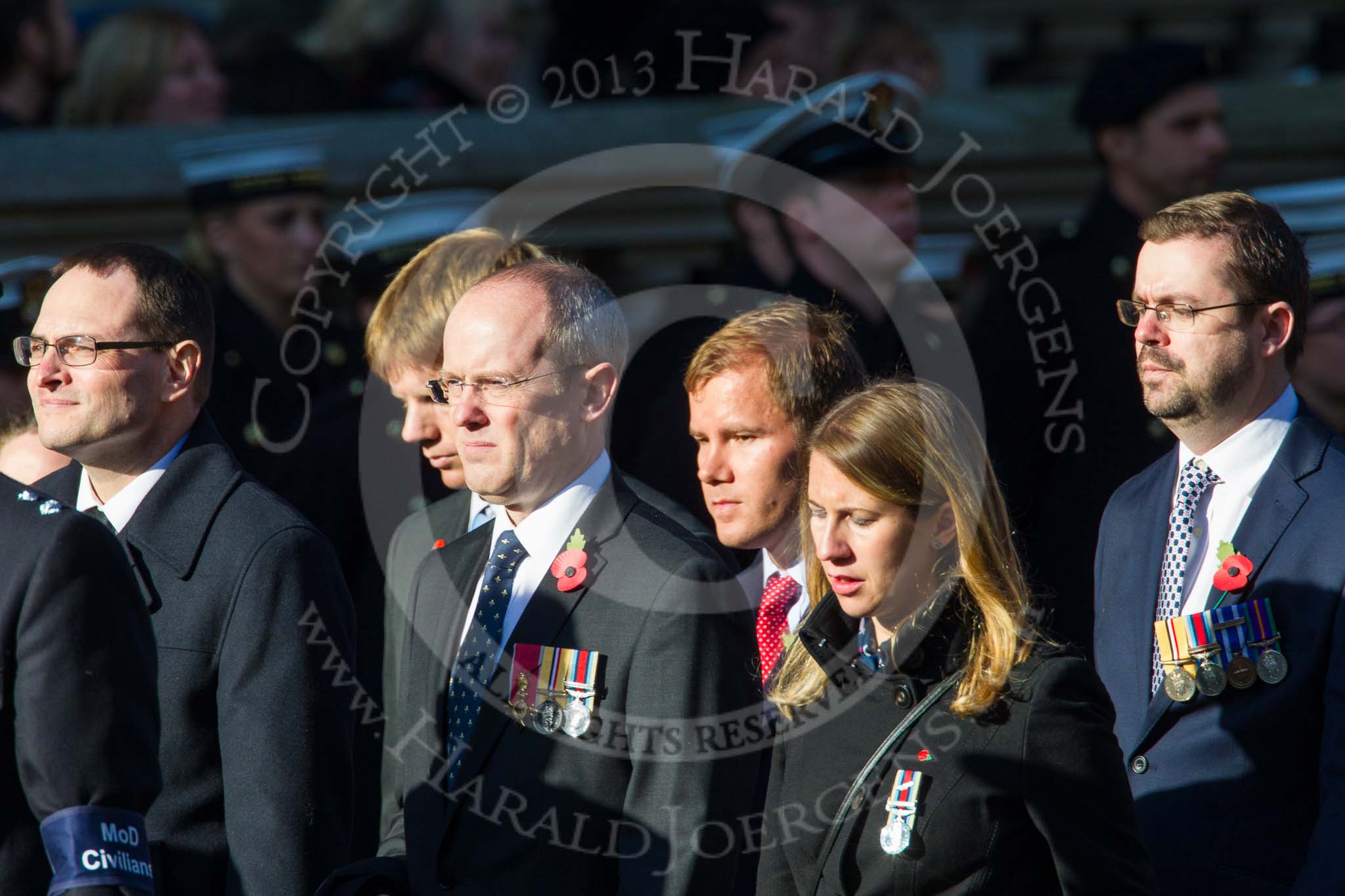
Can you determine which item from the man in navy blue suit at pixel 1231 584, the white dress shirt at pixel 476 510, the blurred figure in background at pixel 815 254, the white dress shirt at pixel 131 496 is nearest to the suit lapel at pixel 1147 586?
the man in navy blue suit at pixel 1231 584

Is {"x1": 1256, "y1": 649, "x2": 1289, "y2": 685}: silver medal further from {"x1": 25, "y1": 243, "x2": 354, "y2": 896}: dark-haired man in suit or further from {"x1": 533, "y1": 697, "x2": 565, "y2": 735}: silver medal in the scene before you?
{"x1": 25, "y1": 243, "x2": 354, "y2": 896}: dark-haired man in suit

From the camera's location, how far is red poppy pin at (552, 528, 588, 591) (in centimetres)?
360

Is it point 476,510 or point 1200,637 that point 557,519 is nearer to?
point 476,510

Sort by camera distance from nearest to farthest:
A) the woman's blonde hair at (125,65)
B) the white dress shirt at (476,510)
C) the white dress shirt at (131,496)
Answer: the white dress shirt at (131,496)
the white dress shirt at (476,510)
the woman's blonde hair at (125,65)

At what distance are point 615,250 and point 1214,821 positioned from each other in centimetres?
395

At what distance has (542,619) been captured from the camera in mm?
3611

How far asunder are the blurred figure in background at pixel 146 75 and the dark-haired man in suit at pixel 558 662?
377 centimetres

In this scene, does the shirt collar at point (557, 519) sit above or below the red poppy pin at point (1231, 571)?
above

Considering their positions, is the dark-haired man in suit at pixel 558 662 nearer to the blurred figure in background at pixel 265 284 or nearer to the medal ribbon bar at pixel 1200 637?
the medal ribbon bar at pixel 1200 637

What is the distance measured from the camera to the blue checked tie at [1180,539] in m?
3.78

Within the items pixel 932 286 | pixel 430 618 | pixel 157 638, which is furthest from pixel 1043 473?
pixel 157 638

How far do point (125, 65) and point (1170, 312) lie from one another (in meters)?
4.79

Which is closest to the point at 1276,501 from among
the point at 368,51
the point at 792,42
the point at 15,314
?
the point at 15,314

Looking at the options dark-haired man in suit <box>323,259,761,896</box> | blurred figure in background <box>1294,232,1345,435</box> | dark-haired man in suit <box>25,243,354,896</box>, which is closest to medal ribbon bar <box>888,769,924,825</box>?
dark-haired man in suit <box>323,259,761,896</box>
